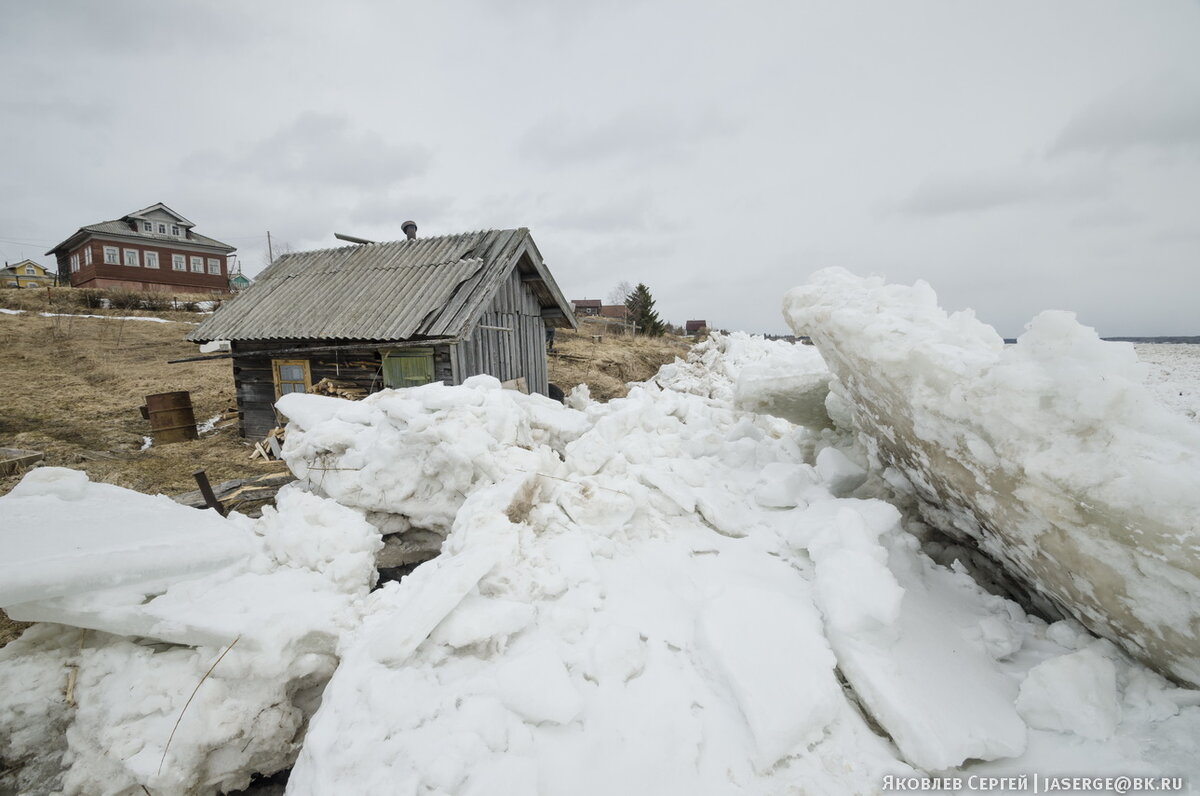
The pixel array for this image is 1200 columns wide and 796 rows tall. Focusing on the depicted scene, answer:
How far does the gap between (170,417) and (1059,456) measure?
13.5 m

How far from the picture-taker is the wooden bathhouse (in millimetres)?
8828

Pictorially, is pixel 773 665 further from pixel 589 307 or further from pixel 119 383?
pixel 589 307

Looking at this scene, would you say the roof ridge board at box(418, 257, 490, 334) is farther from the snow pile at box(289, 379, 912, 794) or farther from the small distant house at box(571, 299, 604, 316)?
the small distant house at box(571, 299, 604, 316)

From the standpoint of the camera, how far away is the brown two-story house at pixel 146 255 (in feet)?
87.5

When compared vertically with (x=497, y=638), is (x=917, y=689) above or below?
below

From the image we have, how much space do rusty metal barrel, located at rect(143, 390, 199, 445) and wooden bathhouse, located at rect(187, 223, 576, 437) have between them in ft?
3.12

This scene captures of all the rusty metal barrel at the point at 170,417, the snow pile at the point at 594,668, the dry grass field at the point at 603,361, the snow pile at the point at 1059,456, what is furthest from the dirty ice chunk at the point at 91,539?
→ the dry grass field at the point at 603,361

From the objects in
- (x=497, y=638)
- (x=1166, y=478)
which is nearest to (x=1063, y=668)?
(x=1166, y=478)

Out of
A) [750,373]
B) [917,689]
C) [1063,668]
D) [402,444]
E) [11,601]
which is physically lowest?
[917,689]

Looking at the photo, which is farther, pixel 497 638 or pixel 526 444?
pixel 526 444

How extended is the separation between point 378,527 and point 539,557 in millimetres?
2752

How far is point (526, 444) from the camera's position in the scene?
5.32 m

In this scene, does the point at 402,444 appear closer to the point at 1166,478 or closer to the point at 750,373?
A: the point at 750,373

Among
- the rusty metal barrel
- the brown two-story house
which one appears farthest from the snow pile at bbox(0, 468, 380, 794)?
the brown two-story house
